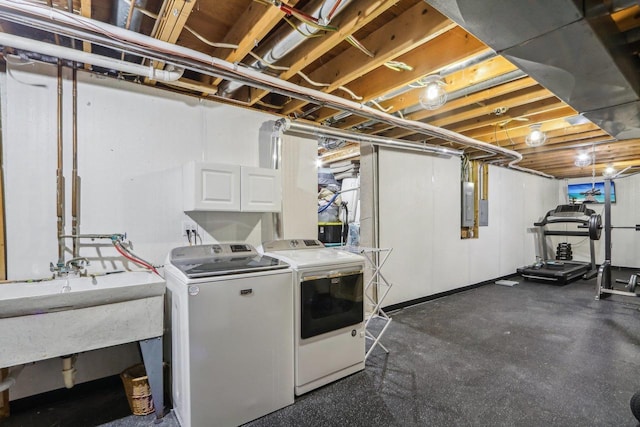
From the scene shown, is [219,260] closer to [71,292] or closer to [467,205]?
[71,292]

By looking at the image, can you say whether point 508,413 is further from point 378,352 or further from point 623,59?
point 623,59

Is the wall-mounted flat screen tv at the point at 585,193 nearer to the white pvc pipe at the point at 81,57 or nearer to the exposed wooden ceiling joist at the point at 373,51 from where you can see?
the exposed wooden ceiling joist at the point at 373,51

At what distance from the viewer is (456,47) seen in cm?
214

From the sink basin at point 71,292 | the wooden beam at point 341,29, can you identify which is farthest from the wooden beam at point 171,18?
the sink basin at point 71,292

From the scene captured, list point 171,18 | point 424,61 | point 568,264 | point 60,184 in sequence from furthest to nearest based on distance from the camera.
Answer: point 568,264 < point 424,61 < point 60,184 < point 171,18

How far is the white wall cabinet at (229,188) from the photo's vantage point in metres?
2.43

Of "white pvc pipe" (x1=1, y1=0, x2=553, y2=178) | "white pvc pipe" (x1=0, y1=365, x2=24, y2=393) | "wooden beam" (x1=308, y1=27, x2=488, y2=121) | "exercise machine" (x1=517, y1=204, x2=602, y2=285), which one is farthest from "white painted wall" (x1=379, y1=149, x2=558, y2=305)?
"white pvc pipe" (x1=0, y1=365, x2=24, y2=393)

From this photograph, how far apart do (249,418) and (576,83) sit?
10.2 feet

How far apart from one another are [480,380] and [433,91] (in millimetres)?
2490

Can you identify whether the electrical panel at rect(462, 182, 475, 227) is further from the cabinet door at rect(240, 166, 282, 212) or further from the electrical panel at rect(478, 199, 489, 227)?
the cabinet door at rect(240, 166, 282, 212)

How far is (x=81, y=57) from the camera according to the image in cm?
200

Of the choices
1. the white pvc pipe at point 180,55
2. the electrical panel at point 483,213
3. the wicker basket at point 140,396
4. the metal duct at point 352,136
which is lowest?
the wicker basket at point 140,396

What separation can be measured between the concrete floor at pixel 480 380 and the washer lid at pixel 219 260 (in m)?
1.06

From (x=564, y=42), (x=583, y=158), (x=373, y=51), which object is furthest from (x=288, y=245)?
A: (x=583, y=158)
